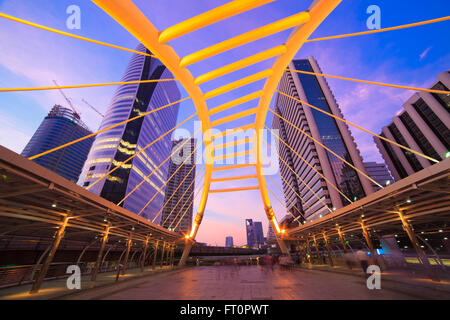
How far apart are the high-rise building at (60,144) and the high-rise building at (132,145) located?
77518mm

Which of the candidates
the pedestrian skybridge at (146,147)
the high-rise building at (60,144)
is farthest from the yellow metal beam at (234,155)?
the high-rise building at (60,144)

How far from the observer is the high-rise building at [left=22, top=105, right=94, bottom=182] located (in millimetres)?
130875

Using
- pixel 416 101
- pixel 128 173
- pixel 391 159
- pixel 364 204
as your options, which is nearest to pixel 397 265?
pixel 364 204

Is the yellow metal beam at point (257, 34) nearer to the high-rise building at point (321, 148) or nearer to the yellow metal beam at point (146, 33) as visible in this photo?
the yellow metal beam at point (146, 33)

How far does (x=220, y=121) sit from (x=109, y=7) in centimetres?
1135

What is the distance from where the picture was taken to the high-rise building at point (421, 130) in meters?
42.3

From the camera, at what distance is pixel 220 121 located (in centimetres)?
1675

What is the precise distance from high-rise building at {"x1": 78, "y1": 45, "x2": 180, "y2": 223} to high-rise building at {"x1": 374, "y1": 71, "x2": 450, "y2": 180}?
78277 millimetres

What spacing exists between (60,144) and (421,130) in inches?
8106

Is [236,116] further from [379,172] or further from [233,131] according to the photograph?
[379,172]

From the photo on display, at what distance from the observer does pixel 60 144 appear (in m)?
144
